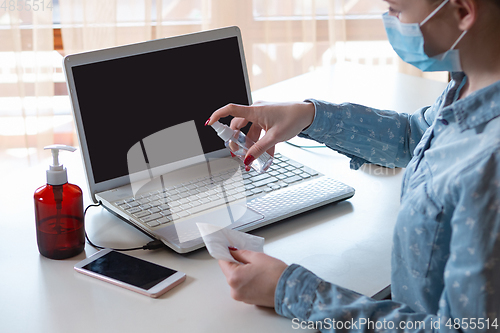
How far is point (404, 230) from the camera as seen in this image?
0.71 m

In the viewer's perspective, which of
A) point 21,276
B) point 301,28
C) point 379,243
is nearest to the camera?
point 21,276

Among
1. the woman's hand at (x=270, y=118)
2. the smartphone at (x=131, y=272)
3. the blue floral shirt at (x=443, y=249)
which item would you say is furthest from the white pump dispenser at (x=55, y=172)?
the blue floral shirt at (x=443, y=249)

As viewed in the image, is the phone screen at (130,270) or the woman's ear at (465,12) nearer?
the woman's ear at (465,12)

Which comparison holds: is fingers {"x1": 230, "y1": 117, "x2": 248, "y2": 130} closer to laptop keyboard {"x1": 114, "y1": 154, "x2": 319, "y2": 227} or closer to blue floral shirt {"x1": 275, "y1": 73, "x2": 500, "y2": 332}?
laptop keyboard {"x1": 114, "y1": 154, "x2": 319, "y2": 227}

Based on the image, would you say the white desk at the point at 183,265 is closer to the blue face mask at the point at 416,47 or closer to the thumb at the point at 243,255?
the thumb at the point at 243,255

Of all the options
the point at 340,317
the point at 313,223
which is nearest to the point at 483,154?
the point at 340,317

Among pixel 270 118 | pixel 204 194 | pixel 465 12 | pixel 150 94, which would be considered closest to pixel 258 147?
pixel 270 118

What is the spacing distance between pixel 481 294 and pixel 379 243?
1.17 feet

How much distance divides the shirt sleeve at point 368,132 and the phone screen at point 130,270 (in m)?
0.42

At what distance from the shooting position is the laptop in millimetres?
990

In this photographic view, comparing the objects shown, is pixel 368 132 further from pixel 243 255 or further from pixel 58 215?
pixel 58 215

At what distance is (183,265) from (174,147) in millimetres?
336

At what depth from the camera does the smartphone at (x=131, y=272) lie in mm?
800

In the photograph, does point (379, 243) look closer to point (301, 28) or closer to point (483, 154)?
point (483, 154)
